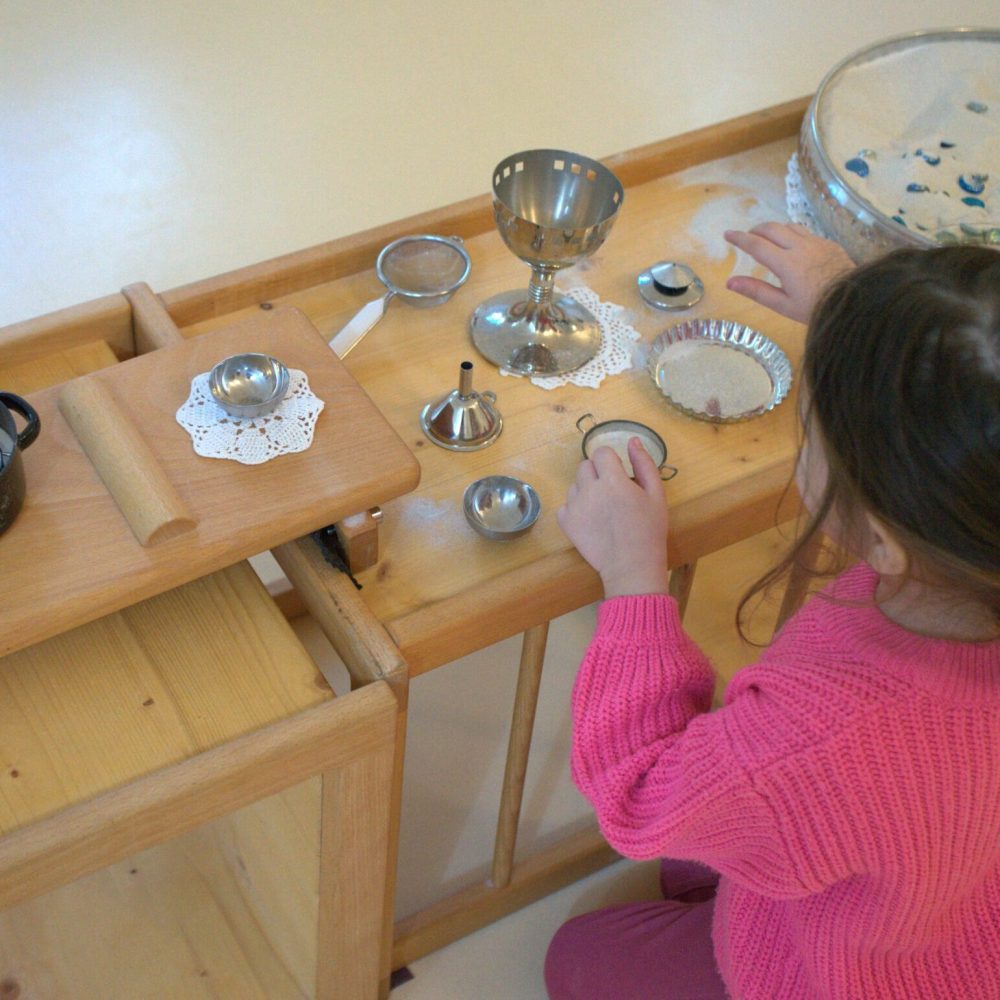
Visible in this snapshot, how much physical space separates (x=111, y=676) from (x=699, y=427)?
54 centimetres

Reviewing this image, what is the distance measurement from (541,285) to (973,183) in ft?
1.64

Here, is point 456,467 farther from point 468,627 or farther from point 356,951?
point 356,951

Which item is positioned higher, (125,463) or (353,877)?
(125,463)

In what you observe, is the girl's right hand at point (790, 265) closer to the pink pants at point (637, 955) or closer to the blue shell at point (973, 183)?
the blue shell at point (973, 183)

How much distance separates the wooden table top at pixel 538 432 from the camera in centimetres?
92

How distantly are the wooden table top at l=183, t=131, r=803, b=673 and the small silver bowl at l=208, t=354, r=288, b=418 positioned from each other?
14cm

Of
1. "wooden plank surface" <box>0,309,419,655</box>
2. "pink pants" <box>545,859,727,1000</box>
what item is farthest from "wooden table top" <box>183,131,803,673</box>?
"pink pants" <box>545,859,727,1000</box>

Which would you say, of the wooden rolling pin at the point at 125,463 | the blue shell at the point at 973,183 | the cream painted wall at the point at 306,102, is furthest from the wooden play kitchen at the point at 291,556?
the cream painted wall at the point at 306,102

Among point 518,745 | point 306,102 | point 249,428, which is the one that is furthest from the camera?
point 306,102

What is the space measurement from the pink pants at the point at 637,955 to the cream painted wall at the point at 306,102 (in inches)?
48.1

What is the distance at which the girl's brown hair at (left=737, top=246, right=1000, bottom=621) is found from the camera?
25.3 inches

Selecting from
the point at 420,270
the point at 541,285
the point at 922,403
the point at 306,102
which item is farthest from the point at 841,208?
the point at 306,102

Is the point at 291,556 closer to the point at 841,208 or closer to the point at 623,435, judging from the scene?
the point at 623,435

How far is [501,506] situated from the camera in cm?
98
